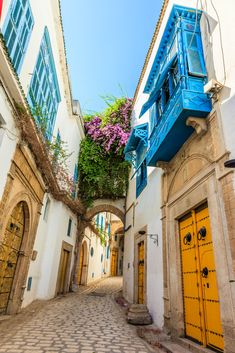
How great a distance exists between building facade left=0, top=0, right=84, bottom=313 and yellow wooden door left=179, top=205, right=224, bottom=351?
13.2ft

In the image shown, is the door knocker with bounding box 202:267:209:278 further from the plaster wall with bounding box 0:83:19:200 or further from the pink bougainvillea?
the pink bougainvillea

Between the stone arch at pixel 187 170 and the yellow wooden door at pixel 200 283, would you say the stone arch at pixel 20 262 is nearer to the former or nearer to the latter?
the stone arch at pixel 187 170

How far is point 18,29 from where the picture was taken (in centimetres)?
500

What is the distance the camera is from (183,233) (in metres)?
5.24

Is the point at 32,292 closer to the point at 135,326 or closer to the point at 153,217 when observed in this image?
the point at 135,326

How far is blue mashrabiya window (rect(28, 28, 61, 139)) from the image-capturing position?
629 cm

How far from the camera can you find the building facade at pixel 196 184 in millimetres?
3611

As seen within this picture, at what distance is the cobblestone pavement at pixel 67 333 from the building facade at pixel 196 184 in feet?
3.27

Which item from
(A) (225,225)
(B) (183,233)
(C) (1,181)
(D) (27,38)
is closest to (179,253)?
(B) (183,233)

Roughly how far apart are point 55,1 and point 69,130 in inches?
210

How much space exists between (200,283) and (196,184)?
182 cm

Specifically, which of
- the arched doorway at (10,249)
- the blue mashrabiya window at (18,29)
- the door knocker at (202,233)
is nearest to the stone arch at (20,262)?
the arched doorway at (10,249)

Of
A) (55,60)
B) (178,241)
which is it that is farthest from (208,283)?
(55,60)

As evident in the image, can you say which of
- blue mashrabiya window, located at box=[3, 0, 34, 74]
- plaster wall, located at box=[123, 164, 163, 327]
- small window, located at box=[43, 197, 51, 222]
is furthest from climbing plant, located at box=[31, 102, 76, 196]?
plaster wall, located at box=[123, 164, 163, 327]
